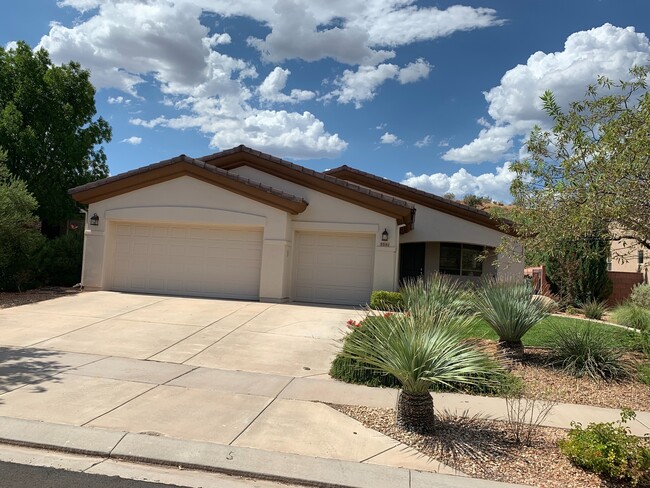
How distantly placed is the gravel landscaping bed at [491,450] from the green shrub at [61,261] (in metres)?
13.9

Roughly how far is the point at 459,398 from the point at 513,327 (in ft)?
7.81

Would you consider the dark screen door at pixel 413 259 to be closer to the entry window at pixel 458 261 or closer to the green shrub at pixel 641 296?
the entry window at pixel 458 261

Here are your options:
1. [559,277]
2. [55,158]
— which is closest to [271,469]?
[559,277]

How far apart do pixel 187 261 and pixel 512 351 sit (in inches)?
407

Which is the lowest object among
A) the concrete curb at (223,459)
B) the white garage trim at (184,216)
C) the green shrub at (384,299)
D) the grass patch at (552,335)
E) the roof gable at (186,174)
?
the concrete curb at (223,459)

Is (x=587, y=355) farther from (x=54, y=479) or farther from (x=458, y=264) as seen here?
(x=458, y=264)

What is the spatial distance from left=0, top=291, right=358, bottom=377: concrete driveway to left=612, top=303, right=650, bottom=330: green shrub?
7.11m

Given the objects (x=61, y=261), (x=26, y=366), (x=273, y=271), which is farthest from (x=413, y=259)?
(x=26, y=366)

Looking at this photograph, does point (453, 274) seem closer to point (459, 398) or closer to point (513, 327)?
point (513, 327)

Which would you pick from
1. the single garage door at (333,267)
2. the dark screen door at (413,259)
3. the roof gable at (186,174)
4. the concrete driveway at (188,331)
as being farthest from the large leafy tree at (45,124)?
the dark screen door at (413,259)

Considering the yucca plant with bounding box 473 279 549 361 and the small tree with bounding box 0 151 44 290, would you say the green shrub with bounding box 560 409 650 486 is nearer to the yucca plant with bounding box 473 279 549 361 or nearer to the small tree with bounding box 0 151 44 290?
the yucca plant with bounding box 473 279 549 361

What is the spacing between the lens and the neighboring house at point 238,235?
1522cm

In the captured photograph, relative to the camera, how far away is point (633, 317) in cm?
1275

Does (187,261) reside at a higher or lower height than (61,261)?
higher
